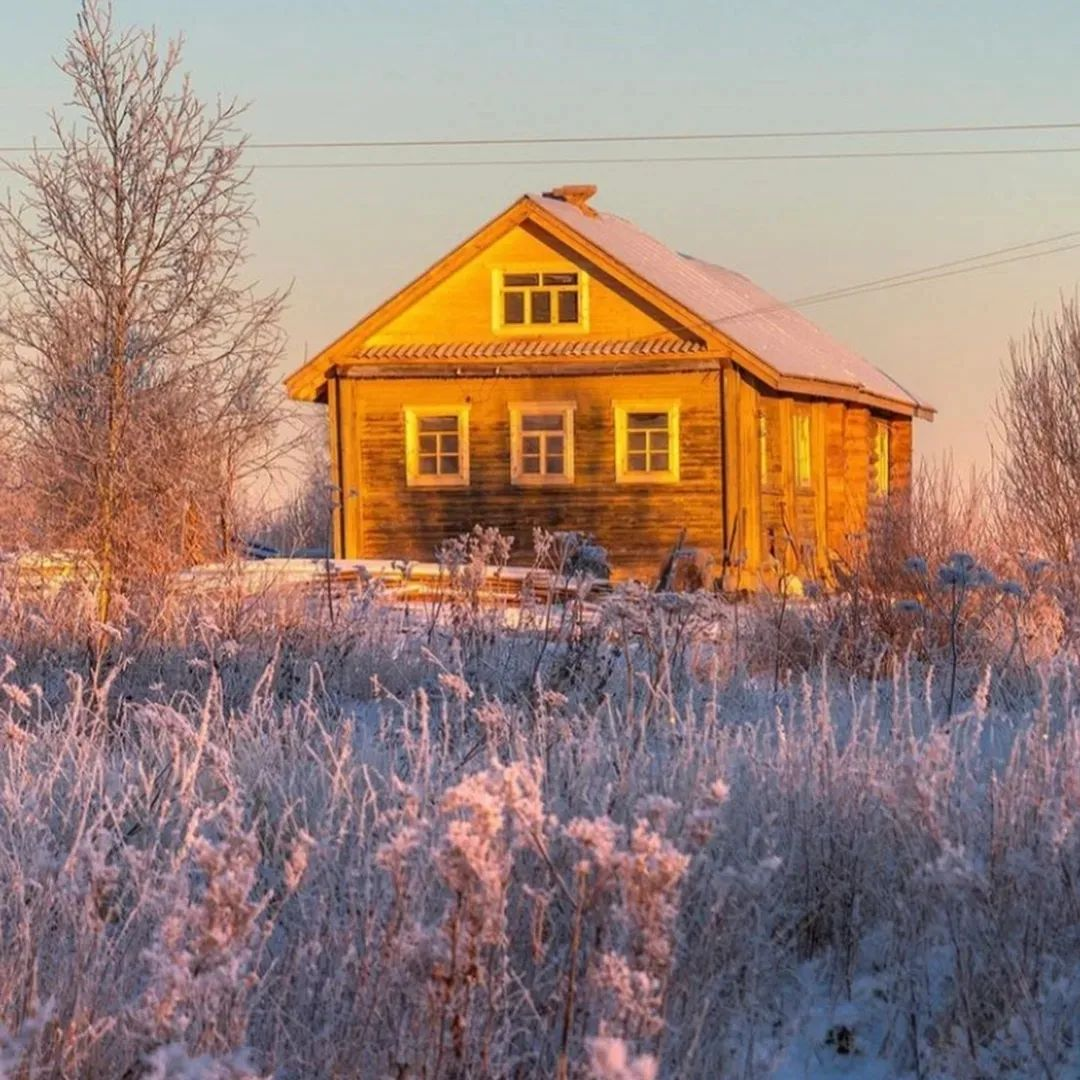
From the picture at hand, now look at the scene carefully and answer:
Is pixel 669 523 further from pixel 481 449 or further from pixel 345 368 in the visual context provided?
pixel 345 368

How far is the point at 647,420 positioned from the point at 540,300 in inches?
84.6

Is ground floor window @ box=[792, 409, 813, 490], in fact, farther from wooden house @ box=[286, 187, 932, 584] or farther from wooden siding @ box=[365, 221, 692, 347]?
wooden siding @ box=[365, 221, 692, 347]

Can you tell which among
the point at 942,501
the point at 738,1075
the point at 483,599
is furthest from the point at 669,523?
the point at 738,1075

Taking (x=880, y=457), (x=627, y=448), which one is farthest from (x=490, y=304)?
(x=880, y=457)

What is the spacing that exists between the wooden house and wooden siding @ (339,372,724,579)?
20 millimetres

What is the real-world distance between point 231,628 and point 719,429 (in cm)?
1375

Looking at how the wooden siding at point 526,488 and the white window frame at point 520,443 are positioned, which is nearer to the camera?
the wooden siding at point 526,488

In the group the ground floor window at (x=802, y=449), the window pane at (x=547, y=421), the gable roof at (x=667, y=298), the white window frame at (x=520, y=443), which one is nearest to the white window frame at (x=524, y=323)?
the gable roof at (x=667, y=298)

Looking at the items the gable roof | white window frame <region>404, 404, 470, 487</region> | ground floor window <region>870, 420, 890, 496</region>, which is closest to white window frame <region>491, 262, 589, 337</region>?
the gable roof

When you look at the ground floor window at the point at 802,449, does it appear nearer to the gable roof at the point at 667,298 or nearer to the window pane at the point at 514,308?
the gable roof at the point at 667,298

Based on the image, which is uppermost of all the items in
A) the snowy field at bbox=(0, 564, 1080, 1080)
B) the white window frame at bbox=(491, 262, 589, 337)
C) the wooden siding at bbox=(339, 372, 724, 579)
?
the white window frame at bbox=(491, 262, 589, 337)

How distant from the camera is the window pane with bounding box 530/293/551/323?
2405 centimetres

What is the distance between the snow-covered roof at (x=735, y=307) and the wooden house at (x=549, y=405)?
0.30 ft

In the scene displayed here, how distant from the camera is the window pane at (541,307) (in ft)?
78.9
